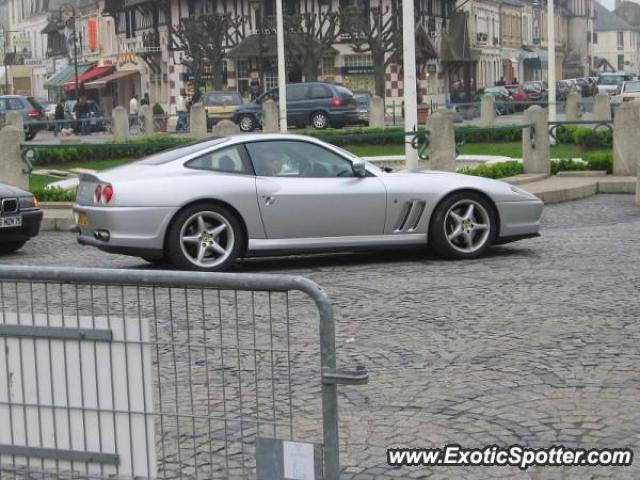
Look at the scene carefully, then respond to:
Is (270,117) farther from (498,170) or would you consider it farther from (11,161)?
(11,161)

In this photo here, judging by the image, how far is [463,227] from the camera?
12922mm

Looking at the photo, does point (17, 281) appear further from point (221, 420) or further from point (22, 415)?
point (221, 420)

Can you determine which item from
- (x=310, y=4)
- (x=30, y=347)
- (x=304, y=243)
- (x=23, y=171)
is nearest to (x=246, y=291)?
(x=30, y=347)

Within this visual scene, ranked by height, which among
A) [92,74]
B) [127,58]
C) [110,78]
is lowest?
[110,78]

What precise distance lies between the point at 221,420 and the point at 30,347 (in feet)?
2.30

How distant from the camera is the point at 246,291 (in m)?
4.58

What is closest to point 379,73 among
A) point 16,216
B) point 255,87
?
point 255,87

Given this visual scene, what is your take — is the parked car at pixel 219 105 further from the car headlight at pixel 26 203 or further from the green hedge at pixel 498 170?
the car headlight at pixel 26 203

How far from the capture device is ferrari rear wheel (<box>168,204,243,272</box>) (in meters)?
12.2

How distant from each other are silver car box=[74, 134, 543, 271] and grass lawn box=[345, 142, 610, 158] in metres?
14.4

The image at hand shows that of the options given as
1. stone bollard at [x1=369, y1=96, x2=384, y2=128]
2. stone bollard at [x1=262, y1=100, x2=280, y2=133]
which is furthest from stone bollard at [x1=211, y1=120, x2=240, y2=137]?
stone bollard at [x1=369, y1=96, x2=384, y2=128]

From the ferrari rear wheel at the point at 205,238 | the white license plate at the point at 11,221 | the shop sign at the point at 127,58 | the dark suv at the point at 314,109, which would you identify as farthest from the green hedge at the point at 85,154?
the shop sign at the point at 127,58

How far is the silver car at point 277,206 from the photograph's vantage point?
12.2 meters

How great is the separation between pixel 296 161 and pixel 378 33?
182ft
